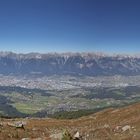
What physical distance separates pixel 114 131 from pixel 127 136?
211 inches

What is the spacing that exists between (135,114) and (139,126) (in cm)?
1098

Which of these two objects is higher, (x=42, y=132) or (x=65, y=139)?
(x=65, y=139)

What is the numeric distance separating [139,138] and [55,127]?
69.5 ft

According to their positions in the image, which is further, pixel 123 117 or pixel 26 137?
pixel 123 117

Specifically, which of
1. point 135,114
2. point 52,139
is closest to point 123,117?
point 135,114

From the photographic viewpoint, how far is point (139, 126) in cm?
4872

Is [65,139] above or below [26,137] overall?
above

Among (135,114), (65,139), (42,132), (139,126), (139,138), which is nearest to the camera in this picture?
(65,139)

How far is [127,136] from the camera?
4500cm

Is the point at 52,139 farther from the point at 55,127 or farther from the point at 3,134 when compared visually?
the point at 55,127

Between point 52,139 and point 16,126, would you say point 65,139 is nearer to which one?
point 52,139

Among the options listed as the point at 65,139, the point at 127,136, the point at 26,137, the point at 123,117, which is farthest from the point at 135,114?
the point at 65,139

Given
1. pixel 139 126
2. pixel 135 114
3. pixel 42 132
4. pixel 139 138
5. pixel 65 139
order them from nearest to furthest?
pixel 65 139, pixel 139 138, pixel 139 126, pixel 42 132, pixel 135 114

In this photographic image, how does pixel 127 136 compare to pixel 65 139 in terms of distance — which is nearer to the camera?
pixel 65 139
